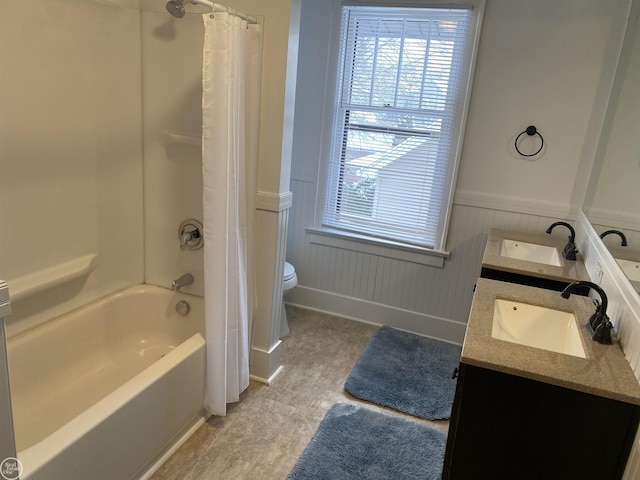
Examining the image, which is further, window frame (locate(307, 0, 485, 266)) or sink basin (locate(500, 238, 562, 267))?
window frame (locate(307, 0, 485, 266))

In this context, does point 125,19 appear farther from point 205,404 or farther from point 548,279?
point 548,279

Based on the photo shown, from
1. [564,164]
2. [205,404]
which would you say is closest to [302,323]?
[205,404]

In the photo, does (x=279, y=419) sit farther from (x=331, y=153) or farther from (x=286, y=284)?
(x=331, y=153)

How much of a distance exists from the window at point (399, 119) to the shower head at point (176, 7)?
4.13ft

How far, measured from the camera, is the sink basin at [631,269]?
1.56 meters

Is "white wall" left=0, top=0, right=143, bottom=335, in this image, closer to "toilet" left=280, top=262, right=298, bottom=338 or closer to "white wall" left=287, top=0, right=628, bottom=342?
"toilet" left=280, top=262, right=298, bottom=338

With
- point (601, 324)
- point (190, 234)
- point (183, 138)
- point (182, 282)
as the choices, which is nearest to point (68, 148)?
point (183, 138)

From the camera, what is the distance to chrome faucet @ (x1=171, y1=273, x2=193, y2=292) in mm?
2545

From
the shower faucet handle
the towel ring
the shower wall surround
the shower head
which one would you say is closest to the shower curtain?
the shower wall surround

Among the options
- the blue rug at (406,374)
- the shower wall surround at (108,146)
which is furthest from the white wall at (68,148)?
the blue rug at (406,374)

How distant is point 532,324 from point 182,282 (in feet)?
5.68

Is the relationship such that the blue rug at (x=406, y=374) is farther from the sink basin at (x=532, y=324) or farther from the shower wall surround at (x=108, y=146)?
the sink basin at (x=532, y=324)

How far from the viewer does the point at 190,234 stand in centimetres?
252

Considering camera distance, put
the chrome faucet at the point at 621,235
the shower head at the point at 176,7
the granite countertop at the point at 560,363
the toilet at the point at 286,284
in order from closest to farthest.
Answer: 1. the granite countertop at the point at 560,363
2. the chrome faucet at the point at 621,235
3. the shower head at the point at 176,7
4. the toilet at the point at 286,284
